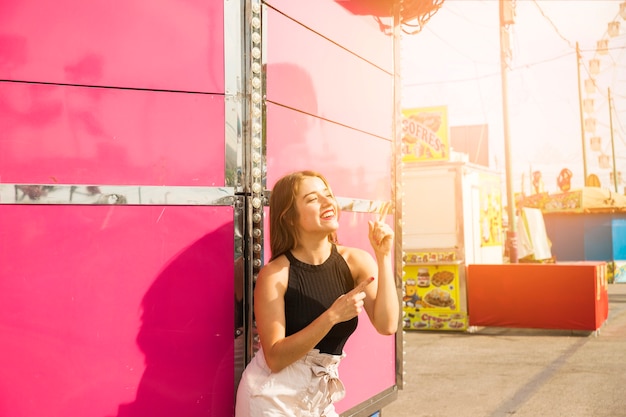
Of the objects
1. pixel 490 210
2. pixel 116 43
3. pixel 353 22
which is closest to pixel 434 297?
pixel 490 210

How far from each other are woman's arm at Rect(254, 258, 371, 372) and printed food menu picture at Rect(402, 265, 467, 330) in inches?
352

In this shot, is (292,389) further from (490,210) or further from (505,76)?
(505,76)

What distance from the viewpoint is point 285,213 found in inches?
108

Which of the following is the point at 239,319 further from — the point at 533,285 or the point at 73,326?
the point at 533,285

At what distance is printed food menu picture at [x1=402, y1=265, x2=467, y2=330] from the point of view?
11.3 meters

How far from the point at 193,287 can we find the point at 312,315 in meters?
0.57

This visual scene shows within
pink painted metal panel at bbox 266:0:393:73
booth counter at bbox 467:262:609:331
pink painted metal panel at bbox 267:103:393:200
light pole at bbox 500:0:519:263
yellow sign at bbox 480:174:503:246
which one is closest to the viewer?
pink painted metal panel at bbox 267:103:393:200

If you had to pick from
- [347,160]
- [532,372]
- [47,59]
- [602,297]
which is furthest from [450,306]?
[47,59]

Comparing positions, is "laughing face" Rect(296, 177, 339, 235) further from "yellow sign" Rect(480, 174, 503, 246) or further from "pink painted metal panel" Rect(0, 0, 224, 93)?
"yellow sign" Rect(480, 174, 503, 246)

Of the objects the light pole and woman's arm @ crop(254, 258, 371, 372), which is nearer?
woman's arm @ crop(254, 258, 371, 372)

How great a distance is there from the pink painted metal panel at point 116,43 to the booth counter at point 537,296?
9.07 metres

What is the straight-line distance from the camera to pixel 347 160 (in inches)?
153

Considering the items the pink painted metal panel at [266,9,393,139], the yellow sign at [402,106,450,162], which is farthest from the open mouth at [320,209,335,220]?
the yellow sign at [402,106,450,162]

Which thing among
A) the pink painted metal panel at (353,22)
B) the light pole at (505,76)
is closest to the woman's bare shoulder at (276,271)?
the pink painted metal panel at (353,22)
